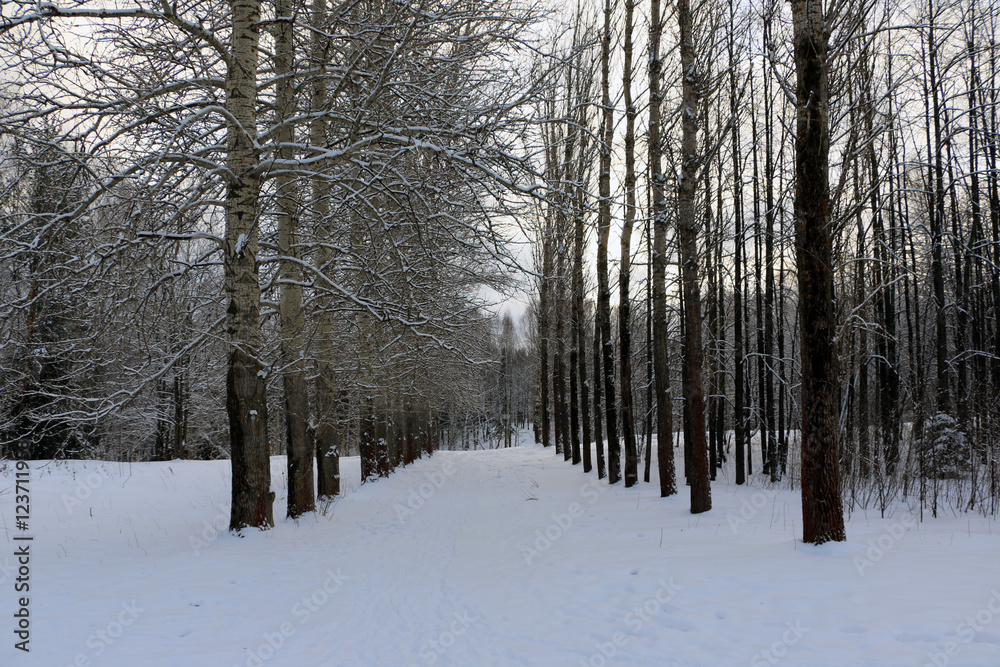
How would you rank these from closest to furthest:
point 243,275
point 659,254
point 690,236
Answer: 1. point 243,275
2. point 690,236
3. point 659,254

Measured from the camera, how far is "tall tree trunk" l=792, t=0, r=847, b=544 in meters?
5.48

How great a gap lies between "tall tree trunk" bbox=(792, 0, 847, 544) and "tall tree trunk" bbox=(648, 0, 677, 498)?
12.0 ft

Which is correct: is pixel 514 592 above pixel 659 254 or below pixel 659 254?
below

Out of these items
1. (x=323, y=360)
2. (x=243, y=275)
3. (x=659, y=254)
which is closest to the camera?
(x=243, y=275)

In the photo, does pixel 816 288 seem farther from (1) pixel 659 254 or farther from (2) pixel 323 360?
(2) pixel 323 360

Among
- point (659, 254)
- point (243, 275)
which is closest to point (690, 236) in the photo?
point (659, 254)

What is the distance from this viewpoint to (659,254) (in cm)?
941

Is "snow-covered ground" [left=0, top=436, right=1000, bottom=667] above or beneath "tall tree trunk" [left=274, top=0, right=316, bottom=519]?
beneath

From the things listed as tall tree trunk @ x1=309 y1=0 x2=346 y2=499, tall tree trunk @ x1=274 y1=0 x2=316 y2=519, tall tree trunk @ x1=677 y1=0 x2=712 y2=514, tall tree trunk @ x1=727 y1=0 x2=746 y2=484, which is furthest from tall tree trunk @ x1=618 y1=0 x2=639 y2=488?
tall tree trunk @ x1=274 y1=0 x2=316 y2=519

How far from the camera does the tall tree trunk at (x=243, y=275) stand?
6418 mm

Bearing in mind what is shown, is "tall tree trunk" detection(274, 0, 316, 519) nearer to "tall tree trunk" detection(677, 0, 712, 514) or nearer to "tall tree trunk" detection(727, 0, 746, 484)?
"tall tree trunk" detection(677, 0, 712, 514)

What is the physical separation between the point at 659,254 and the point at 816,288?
156 inches

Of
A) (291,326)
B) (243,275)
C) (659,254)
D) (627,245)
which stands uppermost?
(627,245)

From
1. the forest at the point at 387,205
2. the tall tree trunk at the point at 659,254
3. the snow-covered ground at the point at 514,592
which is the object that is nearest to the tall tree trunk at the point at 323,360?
the forest at the point at 387,205
